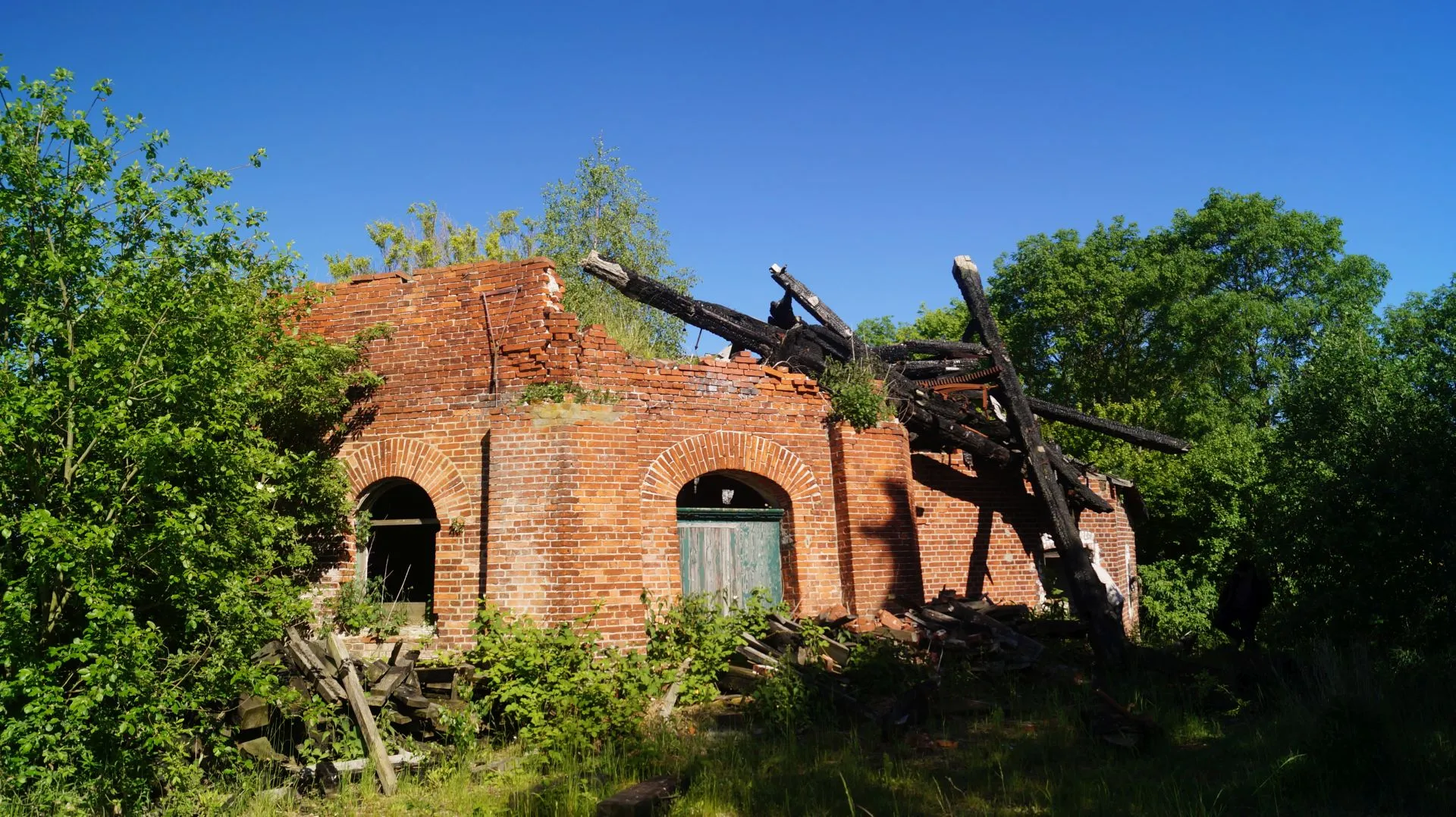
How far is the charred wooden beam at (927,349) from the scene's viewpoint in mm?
12844

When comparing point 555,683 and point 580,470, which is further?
point 580,470

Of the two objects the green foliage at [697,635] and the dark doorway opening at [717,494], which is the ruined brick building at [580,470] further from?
the dark doorway opening at [717,494]

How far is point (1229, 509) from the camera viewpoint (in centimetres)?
1953

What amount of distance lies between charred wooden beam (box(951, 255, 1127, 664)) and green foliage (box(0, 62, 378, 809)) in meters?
8.73

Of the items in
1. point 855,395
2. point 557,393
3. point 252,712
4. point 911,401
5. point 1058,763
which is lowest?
point 1058,763

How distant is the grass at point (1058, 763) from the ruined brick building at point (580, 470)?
2.09 metres

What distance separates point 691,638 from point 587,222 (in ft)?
61.7

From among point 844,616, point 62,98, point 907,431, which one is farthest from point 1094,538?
point 62,98

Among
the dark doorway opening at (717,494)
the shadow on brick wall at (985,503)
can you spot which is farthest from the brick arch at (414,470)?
the shadow on brick wall at (985,503)

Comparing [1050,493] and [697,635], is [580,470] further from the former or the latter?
[1050,493]

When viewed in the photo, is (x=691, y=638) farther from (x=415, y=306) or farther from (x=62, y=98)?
(x=62, y=98)

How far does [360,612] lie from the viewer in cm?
985

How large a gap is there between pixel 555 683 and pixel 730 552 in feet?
9.56

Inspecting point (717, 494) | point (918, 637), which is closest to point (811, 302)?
point (717, 494)
